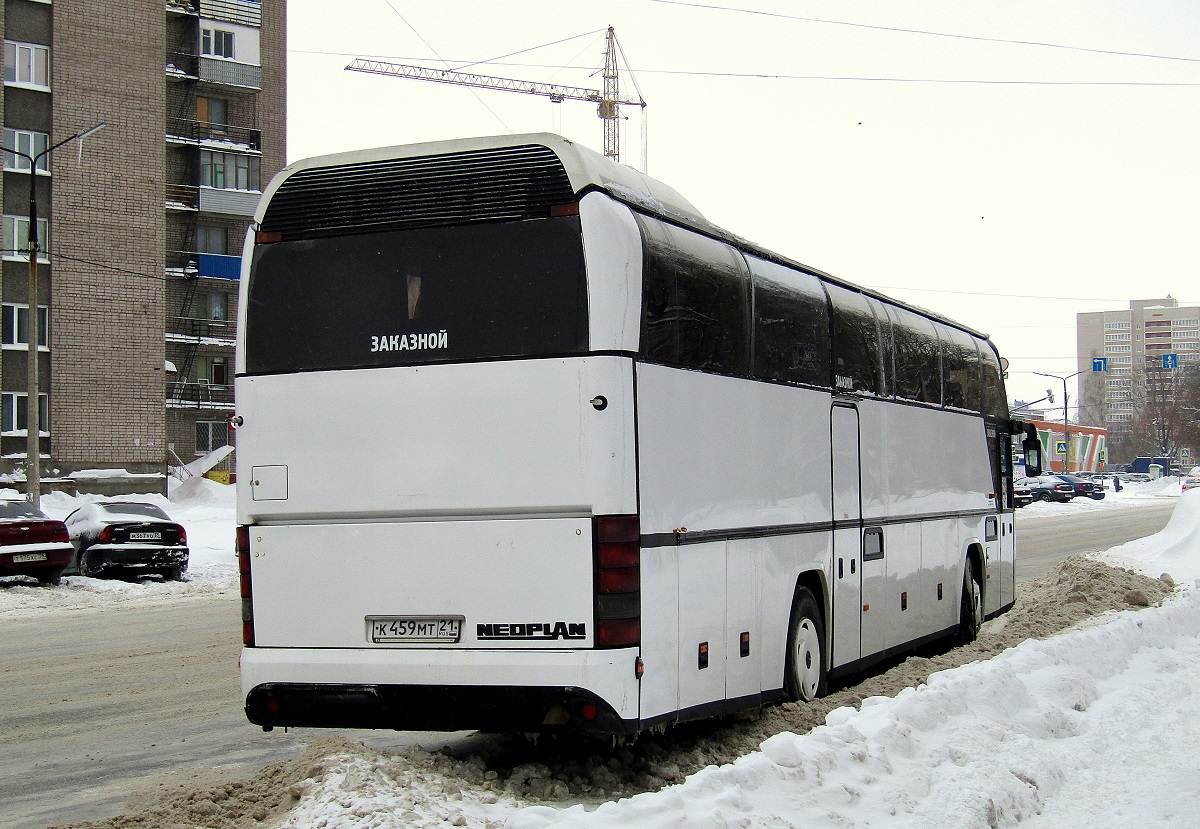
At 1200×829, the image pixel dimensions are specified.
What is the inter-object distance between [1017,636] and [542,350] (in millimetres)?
8462

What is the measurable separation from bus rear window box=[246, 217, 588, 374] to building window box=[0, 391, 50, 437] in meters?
37.9

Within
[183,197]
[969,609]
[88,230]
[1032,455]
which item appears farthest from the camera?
[183,197]

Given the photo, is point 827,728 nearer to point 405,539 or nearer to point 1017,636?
point 405,539

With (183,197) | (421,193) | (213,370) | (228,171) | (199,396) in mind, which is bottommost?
(421,193)

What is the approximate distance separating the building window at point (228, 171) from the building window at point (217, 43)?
3949mm

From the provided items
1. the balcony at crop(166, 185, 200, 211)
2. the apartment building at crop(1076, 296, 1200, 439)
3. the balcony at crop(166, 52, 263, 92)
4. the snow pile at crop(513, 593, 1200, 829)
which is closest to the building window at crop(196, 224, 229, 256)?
the balcony at crop(166, 185, 200, 211)

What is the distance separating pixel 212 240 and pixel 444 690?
52.1 metres

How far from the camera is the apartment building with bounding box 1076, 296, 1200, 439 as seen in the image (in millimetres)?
133375

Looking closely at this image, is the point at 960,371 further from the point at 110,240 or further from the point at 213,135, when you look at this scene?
the point at 213,135

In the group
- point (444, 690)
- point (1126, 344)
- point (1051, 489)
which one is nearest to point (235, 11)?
point (1051, 489)

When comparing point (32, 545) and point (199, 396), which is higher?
point (199, 396)

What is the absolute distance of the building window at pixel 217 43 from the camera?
5388 centimetres

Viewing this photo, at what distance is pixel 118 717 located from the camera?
9398mm

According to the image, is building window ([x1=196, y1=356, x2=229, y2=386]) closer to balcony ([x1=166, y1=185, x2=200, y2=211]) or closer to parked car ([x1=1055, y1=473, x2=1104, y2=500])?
balcony ([x1=166, y1=185, x2=200, y2=211])
